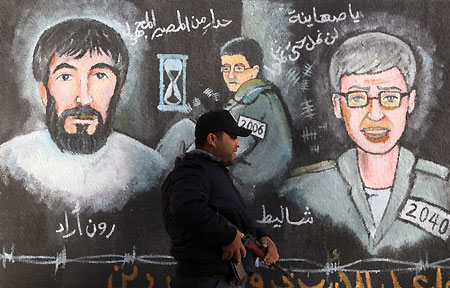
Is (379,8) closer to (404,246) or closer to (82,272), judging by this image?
(404,246)

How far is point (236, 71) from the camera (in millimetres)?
4516

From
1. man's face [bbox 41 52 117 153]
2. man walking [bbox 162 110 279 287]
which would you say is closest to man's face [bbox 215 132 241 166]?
man walking [bbox 162 110 279 287]

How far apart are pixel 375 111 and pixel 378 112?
1.0 inches

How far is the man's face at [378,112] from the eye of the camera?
445 centimetres

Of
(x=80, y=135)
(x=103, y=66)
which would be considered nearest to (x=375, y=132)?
(x=103, y=66)

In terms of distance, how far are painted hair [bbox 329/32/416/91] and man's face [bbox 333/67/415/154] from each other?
54mm

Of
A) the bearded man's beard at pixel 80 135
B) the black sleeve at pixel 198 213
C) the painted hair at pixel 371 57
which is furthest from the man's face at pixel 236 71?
the black sleeve at pixel 198 213

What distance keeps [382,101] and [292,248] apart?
4.51ft

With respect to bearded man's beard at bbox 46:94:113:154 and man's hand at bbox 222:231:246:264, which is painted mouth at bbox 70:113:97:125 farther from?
man's hand at bbox 222:231:246:264

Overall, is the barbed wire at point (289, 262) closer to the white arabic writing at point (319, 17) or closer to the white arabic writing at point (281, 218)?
the white arabic writing at point (281, 218)

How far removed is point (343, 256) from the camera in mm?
4391

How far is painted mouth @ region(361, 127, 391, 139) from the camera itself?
4453 millimetres

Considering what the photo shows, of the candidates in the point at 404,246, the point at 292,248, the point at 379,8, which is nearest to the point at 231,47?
the point at 379,8

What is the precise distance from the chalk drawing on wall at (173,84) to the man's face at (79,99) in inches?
16.4
